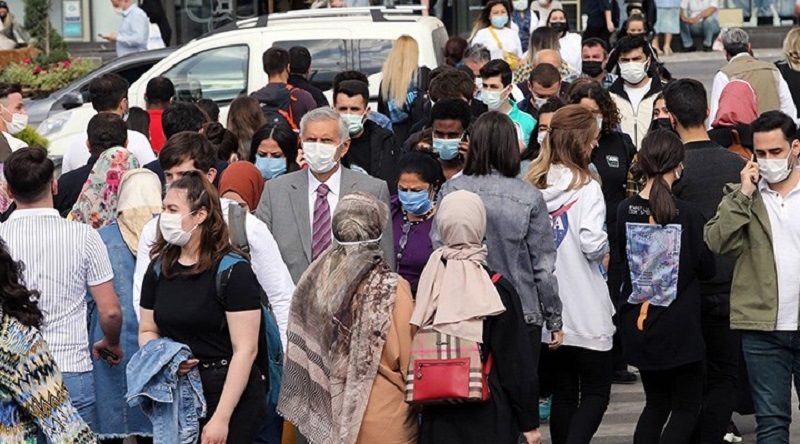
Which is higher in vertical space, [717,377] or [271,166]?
[271,166]

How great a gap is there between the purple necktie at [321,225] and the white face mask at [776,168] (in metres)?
2.13

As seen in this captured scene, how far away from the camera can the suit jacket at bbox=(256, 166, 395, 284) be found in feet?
24.9

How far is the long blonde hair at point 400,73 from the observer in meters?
11.9

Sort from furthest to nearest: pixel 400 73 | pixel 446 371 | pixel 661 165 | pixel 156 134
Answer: pixel 400 73, pixel 156 134, pixel 661 165, pixel 446 371

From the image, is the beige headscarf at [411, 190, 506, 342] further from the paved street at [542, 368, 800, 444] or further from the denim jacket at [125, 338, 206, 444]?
the paved street at [542, 368, 800, 444]

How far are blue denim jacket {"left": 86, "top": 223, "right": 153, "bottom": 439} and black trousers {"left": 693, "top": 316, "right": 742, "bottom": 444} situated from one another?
2.82 m

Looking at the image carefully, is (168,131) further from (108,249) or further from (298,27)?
(298,27)

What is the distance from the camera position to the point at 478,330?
5.86 m

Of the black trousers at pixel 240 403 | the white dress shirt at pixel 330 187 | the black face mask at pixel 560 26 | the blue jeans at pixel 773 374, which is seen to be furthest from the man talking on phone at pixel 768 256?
the black face mask at pixel 560 26

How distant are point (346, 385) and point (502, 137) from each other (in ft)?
5.89

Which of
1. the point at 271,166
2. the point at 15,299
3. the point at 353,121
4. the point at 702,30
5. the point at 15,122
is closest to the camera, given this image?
the point at 15,299

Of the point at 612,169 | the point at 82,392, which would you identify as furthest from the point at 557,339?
the point at 82,392

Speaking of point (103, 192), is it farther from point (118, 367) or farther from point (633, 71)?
point (633, 71)

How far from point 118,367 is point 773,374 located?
3076 millimetres
